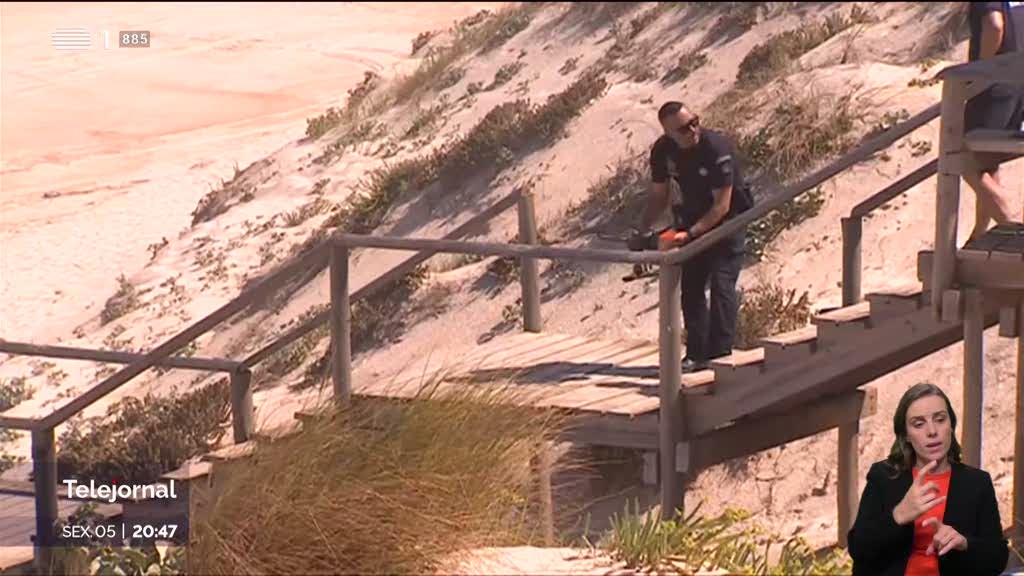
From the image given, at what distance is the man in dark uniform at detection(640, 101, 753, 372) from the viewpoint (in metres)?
11.3

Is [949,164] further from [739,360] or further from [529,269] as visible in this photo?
[529,269]

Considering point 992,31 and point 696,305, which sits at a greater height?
point 992,31

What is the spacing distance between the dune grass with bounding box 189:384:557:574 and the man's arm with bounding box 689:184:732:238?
9.68 ft

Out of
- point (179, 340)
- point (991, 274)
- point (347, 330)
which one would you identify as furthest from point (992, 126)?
point (179, 340)

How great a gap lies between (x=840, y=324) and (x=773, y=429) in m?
1.27

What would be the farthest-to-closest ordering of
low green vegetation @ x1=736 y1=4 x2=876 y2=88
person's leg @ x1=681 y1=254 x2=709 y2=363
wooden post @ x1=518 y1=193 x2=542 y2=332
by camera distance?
low green vegetation @ x1=736 y1=4 x2=876 y2=88
wooden post @ x1=518 y1=193 x2=542 y2=332
person's leg @ x1=681 y1=254 x2=709 y2=363

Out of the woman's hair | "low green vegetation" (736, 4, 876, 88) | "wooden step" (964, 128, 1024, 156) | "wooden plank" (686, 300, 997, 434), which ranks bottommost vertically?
the woman's hair

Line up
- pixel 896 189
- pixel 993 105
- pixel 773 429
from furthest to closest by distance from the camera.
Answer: pixel 896 189 → pixel 773 429 → pixel 993 105

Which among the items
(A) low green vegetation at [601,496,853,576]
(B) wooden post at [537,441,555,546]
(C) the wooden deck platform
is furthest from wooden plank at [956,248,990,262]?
(A) low green vegetation at [601,496,853,576]

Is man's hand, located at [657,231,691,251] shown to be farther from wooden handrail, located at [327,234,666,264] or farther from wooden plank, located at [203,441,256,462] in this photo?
wooden plank, located at [203,441,256,462]

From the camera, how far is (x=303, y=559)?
24.5 feet

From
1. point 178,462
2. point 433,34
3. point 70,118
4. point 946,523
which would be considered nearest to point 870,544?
point 946,523

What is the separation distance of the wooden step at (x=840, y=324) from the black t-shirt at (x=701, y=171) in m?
0.76

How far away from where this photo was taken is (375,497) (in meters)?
7.70
